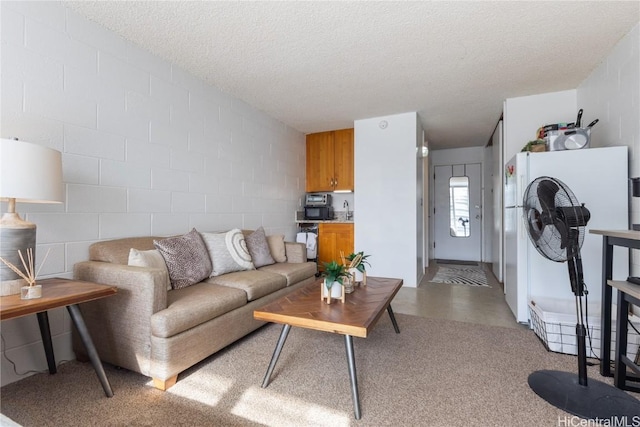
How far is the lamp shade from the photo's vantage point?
1.34m

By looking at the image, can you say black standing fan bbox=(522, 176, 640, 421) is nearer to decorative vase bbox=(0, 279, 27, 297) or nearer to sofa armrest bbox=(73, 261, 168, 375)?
sofa armrest bbox=(73, 261, 168, 375)

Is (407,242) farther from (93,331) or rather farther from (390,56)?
(93,331)

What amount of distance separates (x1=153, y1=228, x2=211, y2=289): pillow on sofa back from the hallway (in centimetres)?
194

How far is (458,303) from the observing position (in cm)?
327

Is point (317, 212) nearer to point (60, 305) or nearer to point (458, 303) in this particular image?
point (458, 303)

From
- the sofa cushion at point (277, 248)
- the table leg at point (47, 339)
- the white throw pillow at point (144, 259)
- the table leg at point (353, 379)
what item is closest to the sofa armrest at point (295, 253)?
the sofa cushion at point (277, 248)

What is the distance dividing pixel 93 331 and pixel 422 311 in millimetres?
2732

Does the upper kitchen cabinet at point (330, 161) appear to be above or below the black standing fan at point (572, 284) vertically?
above

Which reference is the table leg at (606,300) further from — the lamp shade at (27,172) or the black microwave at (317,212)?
the black microwave at (317,212)

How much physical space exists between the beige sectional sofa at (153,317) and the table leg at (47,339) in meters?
0.15

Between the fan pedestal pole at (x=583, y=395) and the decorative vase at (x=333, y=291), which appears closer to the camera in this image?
the fan pedestal pole at (x=583, y=395)

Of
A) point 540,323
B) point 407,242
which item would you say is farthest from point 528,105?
point 540,323

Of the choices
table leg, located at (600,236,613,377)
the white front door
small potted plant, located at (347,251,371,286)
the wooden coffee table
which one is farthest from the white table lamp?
the white front door

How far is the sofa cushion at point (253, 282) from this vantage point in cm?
230
